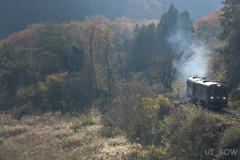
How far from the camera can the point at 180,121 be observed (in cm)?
1841

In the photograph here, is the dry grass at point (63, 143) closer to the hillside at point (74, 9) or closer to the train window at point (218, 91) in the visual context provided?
the train window at point (218, 91)

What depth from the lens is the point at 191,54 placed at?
Result: 49.0m

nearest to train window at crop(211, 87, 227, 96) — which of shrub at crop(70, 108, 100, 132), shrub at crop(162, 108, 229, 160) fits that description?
shrub at crop(162, 108, 229, 160)

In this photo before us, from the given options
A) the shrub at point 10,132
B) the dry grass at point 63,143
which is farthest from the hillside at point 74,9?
the dry grass at point 63,143

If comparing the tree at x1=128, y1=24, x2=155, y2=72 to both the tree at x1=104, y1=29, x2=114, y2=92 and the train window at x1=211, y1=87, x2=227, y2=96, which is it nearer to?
the tree at x1=104, y1=29, x2=114, y2=92

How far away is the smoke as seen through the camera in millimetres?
48431

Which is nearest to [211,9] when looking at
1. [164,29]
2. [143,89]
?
[164,29]

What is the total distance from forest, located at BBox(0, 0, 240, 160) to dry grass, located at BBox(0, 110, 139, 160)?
0.27 feet

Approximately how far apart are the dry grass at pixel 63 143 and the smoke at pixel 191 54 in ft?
80.0

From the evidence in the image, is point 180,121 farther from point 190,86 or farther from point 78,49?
point 78,49

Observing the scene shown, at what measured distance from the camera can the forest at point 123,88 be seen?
1669 cm

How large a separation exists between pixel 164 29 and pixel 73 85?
2666 centimetres

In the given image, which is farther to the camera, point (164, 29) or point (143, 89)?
point (164, 29)

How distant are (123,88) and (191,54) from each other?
16902mm
